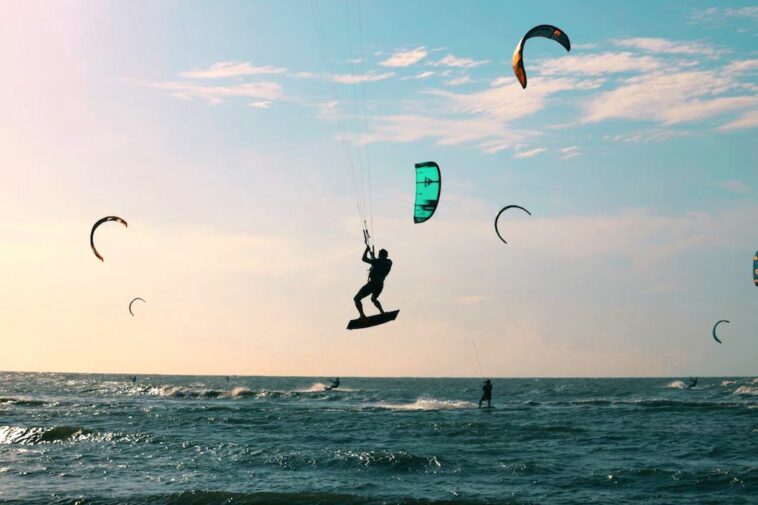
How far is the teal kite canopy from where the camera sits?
1329 centimetres

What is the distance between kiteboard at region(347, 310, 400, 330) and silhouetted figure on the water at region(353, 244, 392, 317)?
13 cm

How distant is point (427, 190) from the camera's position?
13312mm

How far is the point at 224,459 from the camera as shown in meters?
17.7

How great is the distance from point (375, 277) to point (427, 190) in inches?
72.3

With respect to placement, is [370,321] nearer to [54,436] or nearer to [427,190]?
[427,190]

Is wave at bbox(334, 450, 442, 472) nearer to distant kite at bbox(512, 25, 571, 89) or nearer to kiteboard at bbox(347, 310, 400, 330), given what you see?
kiteboard at bbox(347, 310, 400, 330)

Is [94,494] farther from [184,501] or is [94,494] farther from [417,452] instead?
[417,452]

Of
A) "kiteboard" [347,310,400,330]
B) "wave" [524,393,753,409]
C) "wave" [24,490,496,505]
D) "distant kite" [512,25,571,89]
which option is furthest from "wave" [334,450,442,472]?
"wave" [524,393,753,409]

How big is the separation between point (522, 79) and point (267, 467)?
8.80 meters

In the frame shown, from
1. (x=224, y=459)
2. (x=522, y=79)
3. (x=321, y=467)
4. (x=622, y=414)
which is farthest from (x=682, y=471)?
(x=622, y=414)

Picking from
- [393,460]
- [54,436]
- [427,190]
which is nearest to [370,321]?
[427,190]

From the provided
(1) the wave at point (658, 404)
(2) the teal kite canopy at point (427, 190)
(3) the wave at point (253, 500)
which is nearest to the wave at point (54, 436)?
(3) the wave at point (253, 500)

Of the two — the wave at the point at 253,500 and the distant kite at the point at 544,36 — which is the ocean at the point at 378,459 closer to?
the wave at the point at 253,500

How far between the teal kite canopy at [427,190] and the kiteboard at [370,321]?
1.64 m
